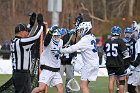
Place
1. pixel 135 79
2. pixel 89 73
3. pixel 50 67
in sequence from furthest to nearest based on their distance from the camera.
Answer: pixel 135 79
pixel 89 73
pixel 50 67

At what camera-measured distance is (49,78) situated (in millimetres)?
14688

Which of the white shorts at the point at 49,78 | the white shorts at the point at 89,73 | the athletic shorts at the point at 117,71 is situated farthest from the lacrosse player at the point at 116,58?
the white shorts at the point at 49,78

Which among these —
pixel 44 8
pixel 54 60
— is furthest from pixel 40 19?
pixel 44 8

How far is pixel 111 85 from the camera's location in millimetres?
16531

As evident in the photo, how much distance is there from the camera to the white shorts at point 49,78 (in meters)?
14.6

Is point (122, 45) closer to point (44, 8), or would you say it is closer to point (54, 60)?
point (54, 60)

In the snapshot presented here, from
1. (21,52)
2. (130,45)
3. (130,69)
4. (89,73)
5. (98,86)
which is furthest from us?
(98,86)

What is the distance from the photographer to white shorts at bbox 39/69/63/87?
14648mm

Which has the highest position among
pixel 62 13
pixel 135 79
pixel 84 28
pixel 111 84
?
pixel 62 13

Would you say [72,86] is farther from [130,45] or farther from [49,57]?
[49,57]

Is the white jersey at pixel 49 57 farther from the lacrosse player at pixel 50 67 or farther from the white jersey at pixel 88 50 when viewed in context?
the white jersey at pixel 88 50

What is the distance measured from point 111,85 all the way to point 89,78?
6.15 ft

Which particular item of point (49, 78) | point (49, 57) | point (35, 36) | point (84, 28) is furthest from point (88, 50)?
point (35, 36)

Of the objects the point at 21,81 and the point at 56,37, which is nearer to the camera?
the point at 21,81
